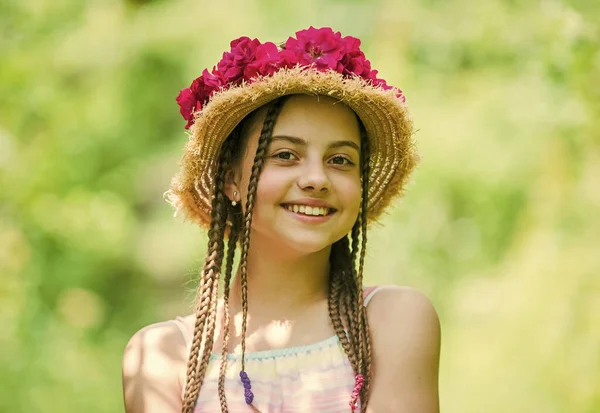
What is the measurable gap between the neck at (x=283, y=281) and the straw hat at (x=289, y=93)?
0.32m

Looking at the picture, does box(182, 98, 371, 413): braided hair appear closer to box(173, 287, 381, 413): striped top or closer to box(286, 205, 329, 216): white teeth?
box(173, 287, 381, 413): striped top

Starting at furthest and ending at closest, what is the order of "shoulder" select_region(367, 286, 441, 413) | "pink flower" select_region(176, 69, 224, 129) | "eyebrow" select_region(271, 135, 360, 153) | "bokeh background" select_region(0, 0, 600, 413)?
"bokeh background" select_region(0, 0, 600, 413) < "pink flower" select_region(176, 69, 224, 129) < "eyebrow" select_region(271, 135, 360, 153) < "shoulder" select_region(367, 286, 441, 413)

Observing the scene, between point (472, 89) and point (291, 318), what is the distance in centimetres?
493

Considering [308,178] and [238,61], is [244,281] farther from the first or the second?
[238,61]

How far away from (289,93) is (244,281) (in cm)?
60

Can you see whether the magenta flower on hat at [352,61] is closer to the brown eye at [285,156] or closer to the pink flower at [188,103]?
the brown eye at [285,156]

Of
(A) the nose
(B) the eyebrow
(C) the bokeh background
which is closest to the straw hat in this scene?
(B) the eyebrow

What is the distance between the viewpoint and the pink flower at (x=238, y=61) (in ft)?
9.85

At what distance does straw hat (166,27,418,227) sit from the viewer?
292cm

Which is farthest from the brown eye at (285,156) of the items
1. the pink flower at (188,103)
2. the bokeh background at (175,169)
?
the bokeh background at (175,169)

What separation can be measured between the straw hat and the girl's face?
6 centimetres

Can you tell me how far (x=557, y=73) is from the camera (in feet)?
15.7

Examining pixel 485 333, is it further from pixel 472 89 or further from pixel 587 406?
pixel 472 89

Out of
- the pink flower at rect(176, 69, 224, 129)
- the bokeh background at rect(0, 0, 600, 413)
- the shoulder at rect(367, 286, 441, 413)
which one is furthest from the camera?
the bokeh background at rect(0, 0, 600, 413)
